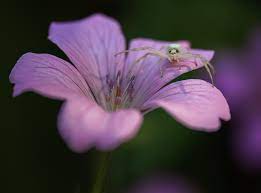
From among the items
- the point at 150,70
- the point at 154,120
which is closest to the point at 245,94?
the point at 154,120

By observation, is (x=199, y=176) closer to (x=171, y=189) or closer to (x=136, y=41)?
(x=171, y=189)

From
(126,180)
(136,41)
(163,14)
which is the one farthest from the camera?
(163,14)

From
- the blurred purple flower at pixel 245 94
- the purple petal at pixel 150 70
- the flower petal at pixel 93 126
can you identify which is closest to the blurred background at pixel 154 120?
the blurred purple flower at pixel 245 94

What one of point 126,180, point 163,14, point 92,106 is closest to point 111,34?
point 92,106

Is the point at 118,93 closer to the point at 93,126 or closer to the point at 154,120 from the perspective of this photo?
the point at 93,126

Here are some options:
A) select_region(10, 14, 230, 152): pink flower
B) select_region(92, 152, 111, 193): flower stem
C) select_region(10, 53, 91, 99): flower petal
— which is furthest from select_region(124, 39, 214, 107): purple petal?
select_region(92, 152, 111, 193): flower stem

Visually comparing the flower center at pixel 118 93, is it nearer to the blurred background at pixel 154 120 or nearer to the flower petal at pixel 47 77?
the flower petal at pixel 47 77
